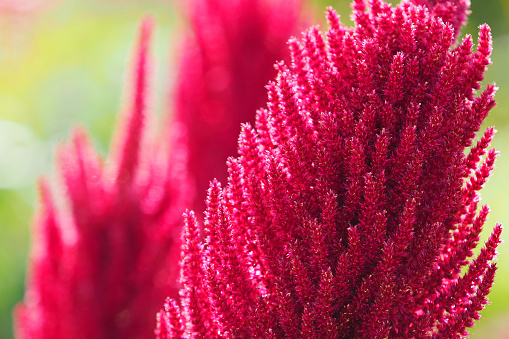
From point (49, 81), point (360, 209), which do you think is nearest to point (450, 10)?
point (360, 209)

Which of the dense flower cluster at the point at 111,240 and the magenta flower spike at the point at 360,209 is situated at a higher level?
the dense flower cluster at the point at 111,240

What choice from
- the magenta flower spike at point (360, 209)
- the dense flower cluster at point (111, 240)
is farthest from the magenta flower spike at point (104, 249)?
the magenta flower spike at point (360, 209)

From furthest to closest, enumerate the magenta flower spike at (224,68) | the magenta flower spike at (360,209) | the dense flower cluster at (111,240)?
the magenta flower spike at (224,68) → the dense flower cluster at (111,240) → the magenta flower spike at (360,209)

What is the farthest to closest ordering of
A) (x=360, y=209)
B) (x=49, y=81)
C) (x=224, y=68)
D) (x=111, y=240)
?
1. (x=49, y=81)
2. (x=224, y=68)
3. (x=111, y=240)
4. (x=360, y=209)

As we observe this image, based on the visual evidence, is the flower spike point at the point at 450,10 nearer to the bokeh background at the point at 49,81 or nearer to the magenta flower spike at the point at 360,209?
the magenta flower spike at the point at 360,209

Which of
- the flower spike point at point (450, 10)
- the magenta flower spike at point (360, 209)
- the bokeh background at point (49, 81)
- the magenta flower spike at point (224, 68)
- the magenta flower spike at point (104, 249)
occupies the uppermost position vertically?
the bokeh background at point (49, 81)

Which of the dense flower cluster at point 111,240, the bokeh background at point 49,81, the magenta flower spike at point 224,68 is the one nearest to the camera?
the dense flower cluster at point 111,240

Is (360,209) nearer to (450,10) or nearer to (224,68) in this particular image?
(450,10)
